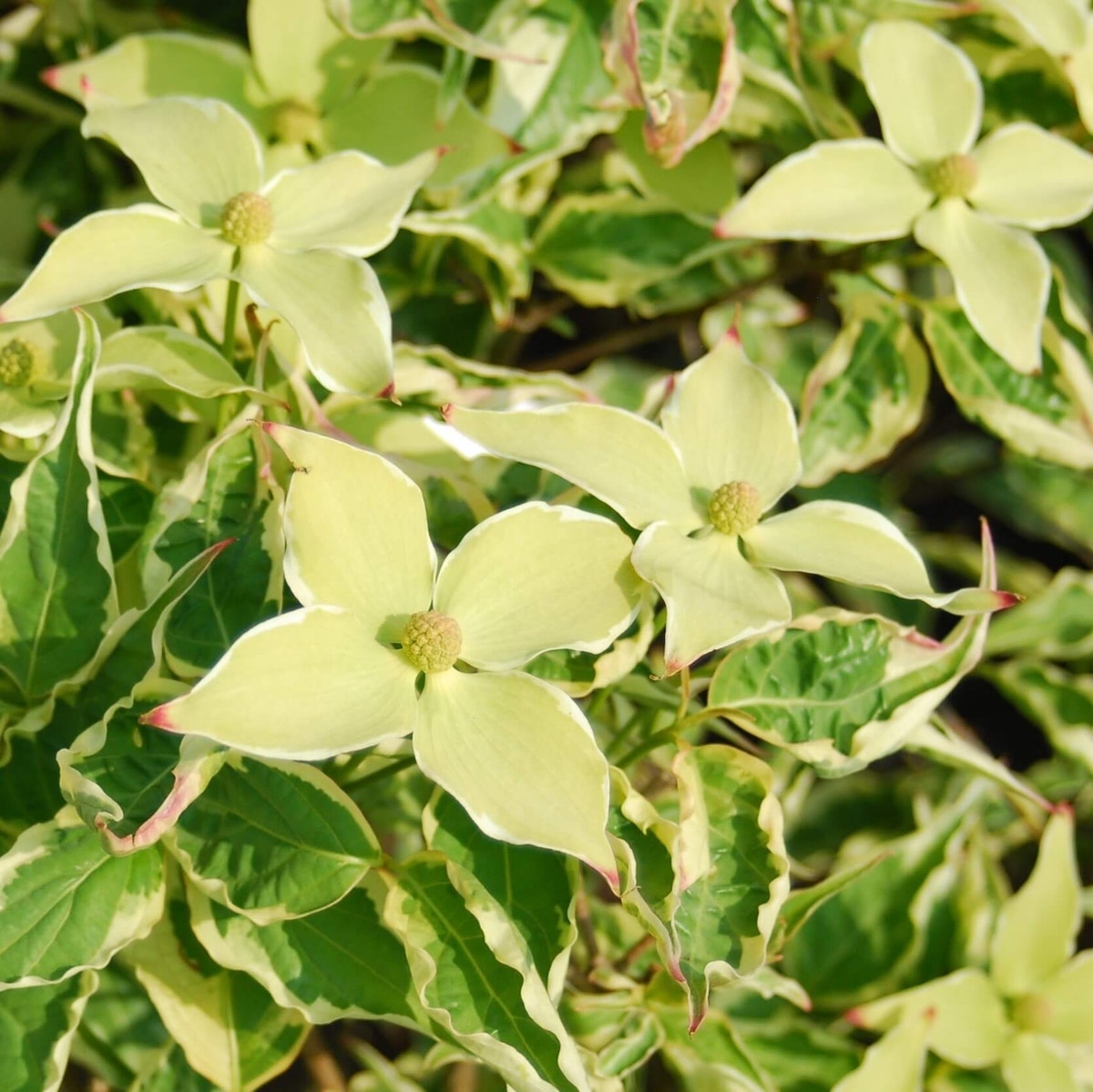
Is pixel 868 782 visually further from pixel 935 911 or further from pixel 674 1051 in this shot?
pixel 674 1051

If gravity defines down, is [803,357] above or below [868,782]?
above

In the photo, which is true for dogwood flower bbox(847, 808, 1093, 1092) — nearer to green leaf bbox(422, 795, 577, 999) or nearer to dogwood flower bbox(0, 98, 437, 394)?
green leaf bbox(422, 795, 577, 999)

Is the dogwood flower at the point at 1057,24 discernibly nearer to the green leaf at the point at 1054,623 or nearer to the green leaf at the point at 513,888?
the green leaf at the point at 1054,623

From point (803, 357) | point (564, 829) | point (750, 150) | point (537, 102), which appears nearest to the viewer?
point (564, 829)

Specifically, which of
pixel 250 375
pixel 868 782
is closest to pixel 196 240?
pixel 250 375

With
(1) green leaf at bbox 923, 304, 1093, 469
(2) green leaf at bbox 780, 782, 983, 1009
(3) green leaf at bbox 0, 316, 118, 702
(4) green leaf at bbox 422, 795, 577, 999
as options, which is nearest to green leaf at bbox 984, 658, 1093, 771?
(2) green leaf at bbox 780, 782, 983, 1009

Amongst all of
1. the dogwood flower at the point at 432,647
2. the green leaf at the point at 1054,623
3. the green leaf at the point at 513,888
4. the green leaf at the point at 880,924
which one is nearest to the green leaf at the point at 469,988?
the green leaf at the point at 513,888
